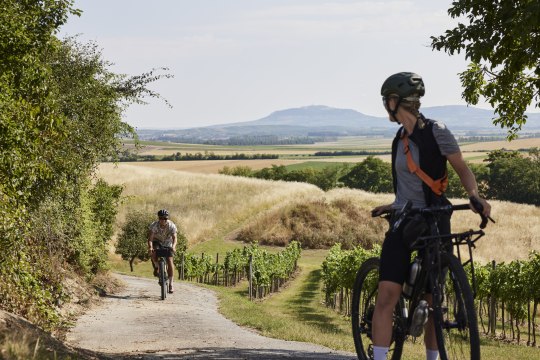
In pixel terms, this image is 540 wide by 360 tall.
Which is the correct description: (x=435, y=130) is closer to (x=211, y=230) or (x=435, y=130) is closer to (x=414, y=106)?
(x=414, y=106)

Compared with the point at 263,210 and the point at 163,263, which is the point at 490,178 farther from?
the point at 163,263

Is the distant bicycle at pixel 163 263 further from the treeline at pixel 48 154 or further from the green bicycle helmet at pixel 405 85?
the green bicycle helmet at pixel 405 85

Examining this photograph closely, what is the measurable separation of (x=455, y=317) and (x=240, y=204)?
265 ft

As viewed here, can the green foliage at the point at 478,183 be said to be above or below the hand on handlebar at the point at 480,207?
below

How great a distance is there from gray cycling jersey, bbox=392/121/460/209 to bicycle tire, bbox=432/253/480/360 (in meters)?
0.60

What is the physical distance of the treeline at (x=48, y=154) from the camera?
35.6 feet

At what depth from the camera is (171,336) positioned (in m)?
12.3

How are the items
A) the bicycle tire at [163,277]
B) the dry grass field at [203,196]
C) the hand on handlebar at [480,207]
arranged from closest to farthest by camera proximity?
the hand on handlebar at [480,207]
the bicycle tire at [163,277]
the dry grass field at [203,196]

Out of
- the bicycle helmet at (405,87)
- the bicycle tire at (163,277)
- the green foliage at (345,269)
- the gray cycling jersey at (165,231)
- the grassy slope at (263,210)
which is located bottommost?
the grassy slope at (263,210)

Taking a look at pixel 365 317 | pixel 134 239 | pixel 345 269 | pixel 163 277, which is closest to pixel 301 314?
pixel 345 269

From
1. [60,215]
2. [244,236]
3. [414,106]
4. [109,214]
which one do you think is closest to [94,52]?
[109,214]

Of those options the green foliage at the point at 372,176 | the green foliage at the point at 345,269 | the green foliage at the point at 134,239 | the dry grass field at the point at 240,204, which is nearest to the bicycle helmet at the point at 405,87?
the green foliage at the point at 345,269

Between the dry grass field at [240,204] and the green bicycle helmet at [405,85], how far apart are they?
6052 cm

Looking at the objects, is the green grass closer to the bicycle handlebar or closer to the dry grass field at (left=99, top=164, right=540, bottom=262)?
the bicycle handlebar
